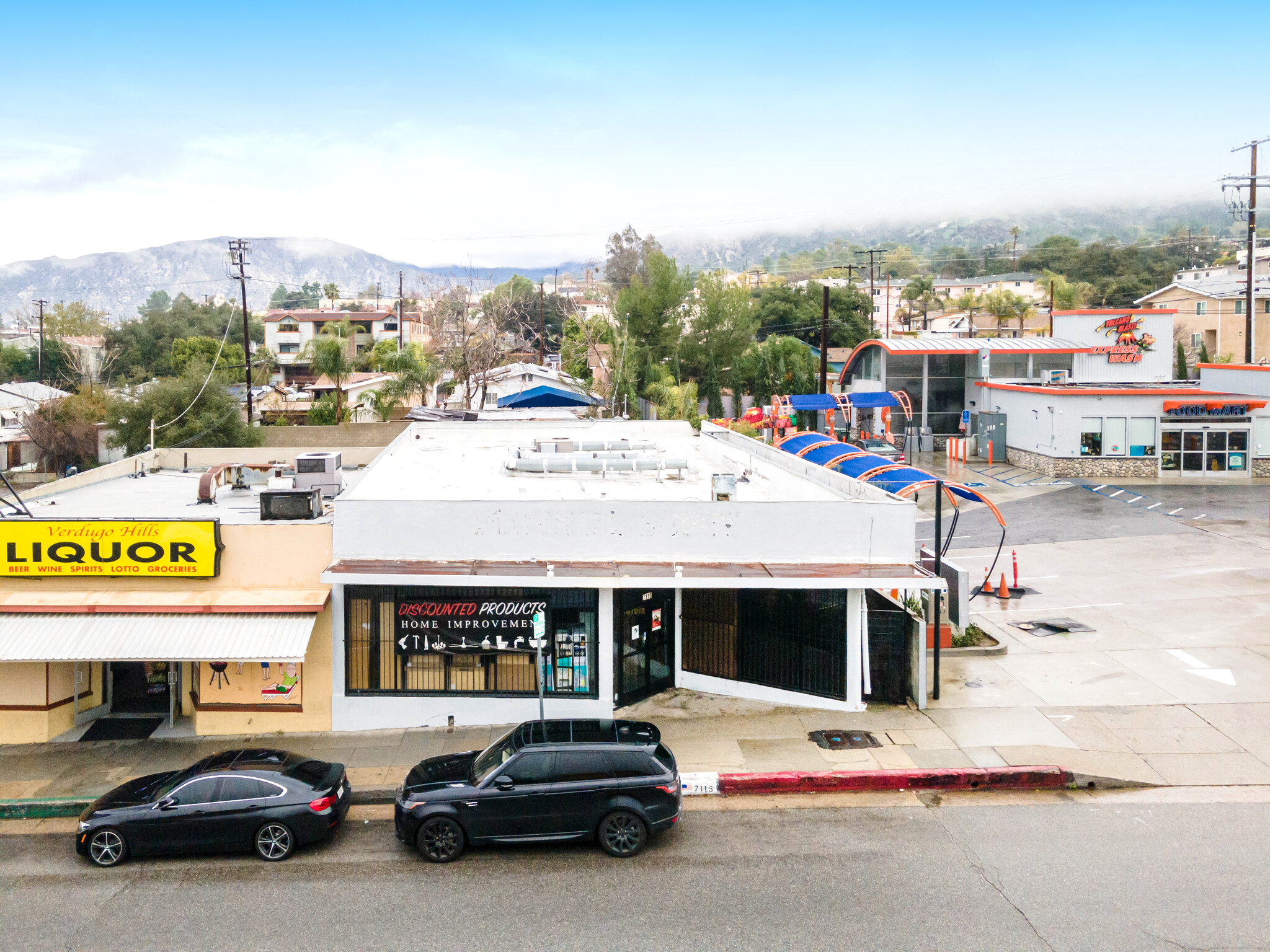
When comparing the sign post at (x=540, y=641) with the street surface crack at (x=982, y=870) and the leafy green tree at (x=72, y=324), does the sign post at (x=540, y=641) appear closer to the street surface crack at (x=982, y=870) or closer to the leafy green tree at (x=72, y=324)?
the street surface crack at (x=982, y=870)

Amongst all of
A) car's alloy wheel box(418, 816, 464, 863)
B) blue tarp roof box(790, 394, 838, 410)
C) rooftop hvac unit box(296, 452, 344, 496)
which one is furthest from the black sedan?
blue tarp roof box(790, 394, 838, 410)

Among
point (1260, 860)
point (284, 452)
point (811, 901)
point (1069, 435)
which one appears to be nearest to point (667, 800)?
point (811, 901)

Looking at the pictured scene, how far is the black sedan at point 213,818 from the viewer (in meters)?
11.8

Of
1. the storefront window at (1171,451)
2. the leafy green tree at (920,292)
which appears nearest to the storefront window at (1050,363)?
the storefront window at (1171,451)

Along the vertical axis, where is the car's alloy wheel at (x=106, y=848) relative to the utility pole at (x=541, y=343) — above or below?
below

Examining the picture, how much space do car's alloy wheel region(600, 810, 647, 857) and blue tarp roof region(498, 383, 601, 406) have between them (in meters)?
40.1

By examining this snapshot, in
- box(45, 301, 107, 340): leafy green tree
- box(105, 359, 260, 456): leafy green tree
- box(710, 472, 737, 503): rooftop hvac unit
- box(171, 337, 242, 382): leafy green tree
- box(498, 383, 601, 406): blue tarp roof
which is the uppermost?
box(45, 301, 107, 340): leafy green tree

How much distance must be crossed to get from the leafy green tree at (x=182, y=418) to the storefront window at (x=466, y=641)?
100.0 ft

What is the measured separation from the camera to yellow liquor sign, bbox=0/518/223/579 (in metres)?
15.6

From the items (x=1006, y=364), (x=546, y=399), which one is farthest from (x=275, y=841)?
(x=1006, y=364)

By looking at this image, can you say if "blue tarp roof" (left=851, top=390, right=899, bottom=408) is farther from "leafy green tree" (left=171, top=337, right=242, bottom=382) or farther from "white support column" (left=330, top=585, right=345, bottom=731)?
"leafy green tree" (left=171, top=337, right=242, bottom=382)

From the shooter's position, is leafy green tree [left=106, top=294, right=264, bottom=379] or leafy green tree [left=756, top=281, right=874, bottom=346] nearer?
leafy green tree [left=106, top=294, right=264, bottom=379]

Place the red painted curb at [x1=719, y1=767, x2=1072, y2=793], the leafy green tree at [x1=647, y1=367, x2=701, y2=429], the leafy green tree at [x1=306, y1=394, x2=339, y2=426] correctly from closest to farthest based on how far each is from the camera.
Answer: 1. the red painted curb at [x1=719, y1=767, x2=1072, y2=793]
2. the leafy green tree at [x1=647, y1=367, x2=701, y2=429]
3. the leafy green tree at [x1=306, y1=394, x2=339, y2=426]

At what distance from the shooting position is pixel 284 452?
Result: 26.4 metres
